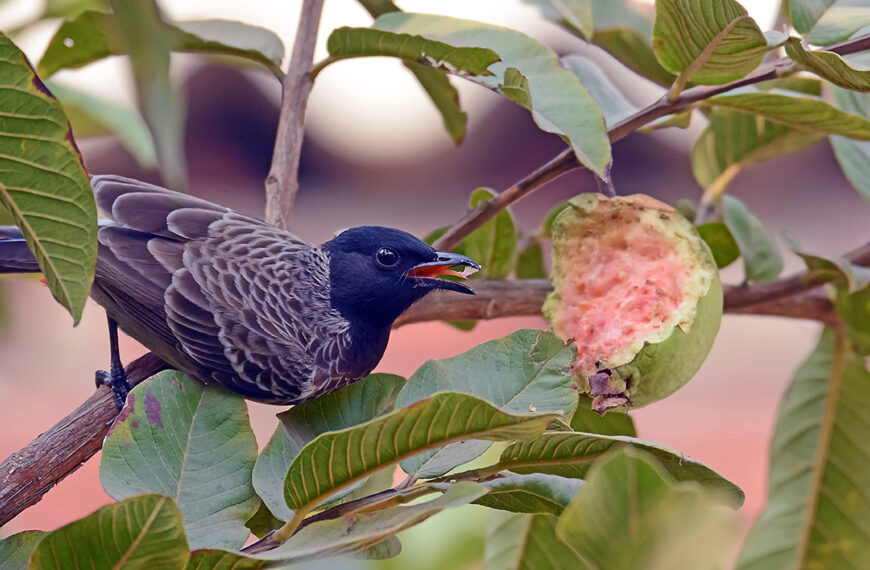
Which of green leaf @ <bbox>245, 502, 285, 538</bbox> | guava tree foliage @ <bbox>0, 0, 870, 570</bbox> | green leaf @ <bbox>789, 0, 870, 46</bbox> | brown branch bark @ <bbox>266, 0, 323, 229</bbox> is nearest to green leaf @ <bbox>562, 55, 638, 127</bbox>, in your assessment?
guava tree foliage @ <bbox>0, 0, 870, 570</bbox>

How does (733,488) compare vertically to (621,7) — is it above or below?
below

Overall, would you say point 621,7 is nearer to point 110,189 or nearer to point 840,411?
point 840,411

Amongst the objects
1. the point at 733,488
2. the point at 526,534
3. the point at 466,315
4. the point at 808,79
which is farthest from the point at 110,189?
the point at 808,79

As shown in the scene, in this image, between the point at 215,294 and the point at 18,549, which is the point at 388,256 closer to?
the point at 215,294

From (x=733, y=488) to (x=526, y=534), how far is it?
34 centimetres

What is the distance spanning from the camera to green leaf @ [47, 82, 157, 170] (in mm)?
1516

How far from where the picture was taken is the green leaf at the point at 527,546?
100 cm

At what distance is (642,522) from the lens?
47cm

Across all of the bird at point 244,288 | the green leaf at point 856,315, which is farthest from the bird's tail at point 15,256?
the green leaf at point 856,315

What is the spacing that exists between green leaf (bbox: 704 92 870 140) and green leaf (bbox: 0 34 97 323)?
0.73 meters

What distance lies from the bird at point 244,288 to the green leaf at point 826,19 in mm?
487

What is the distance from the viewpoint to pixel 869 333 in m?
1.27

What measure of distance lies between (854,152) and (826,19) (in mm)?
513

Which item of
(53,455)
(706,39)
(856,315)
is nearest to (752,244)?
(856,315)
